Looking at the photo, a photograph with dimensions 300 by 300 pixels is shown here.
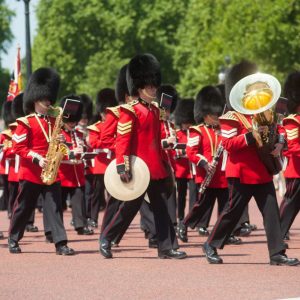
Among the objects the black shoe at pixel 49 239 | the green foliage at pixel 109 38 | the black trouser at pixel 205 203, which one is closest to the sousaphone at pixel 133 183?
the black shoe at pixel 49 239

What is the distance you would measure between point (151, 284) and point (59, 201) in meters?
2.61

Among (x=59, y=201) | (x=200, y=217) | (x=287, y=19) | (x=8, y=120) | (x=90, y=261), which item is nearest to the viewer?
(x=90, y=261)

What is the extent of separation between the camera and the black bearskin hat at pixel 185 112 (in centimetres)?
1533

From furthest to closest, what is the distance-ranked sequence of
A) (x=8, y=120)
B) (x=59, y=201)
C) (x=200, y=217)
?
(x=8, y=120) → (x=200, y=217) → (x=59, y=201)

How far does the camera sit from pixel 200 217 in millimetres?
12328

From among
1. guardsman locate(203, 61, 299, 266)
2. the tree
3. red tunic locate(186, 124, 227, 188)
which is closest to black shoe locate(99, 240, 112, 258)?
guardsman locate(203, 61, 299, 266)

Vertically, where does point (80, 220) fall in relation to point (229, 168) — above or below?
below

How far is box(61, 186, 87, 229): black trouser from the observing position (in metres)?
13.4

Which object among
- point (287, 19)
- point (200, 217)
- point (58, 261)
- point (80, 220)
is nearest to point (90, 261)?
point (58, 261)

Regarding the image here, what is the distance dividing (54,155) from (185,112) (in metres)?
4.88

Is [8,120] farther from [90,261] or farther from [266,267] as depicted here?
[266,267]

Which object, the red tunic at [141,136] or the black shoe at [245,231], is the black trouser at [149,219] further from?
the black shoe at [245,231]

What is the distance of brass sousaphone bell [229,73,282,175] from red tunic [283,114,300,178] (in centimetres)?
145

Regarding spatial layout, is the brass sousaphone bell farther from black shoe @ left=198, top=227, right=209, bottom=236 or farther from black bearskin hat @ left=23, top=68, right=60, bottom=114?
black shoe @ left=198, top=227, right=209, bottom=236
